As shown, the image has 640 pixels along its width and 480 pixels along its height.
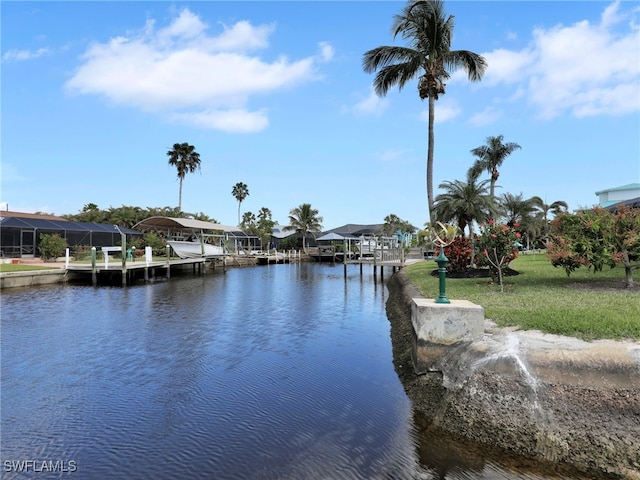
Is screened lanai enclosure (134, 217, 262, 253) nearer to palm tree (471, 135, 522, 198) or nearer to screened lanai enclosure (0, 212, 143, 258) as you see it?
screened lanai enclosure (0, 212, 143, 258)

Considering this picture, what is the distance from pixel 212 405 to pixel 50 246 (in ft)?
97.3

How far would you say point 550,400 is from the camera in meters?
4.71

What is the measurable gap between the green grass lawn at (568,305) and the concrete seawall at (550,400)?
0.50 metres

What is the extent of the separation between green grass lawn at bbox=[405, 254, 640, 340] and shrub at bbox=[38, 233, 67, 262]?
2867 cm

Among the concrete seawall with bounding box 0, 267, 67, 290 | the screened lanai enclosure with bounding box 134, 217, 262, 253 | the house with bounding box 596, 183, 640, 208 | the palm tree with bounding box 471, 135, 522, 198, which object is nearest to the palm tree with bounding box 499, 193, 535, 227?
the palm tree with bounding box 471, 135, 522, 198

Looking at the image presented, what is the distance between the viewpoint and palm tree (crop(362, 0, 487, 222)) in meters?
19.3

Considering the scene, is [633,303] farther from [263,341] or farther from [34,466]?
[34,466]

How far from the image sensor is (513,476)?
413 centimetres

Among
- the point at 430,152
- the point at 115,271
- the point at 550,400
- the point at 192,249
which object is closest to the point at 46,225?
the point at 115,271

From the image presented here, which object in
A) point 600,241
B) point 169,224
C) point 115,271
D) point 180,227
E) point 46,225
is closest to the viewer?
point 600,241

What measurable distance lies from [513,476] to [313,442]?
224 cm

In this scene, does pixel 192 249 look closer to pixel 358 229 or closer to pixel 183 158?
pixel 183 158

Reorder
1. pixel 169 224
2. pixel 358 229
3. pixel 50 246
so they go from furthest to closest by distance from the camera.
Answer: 1. pixel 358 229
2. pixel 169 224
3. pixel 50 246

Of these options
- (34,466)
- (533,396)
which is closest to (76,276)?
(34,466)
